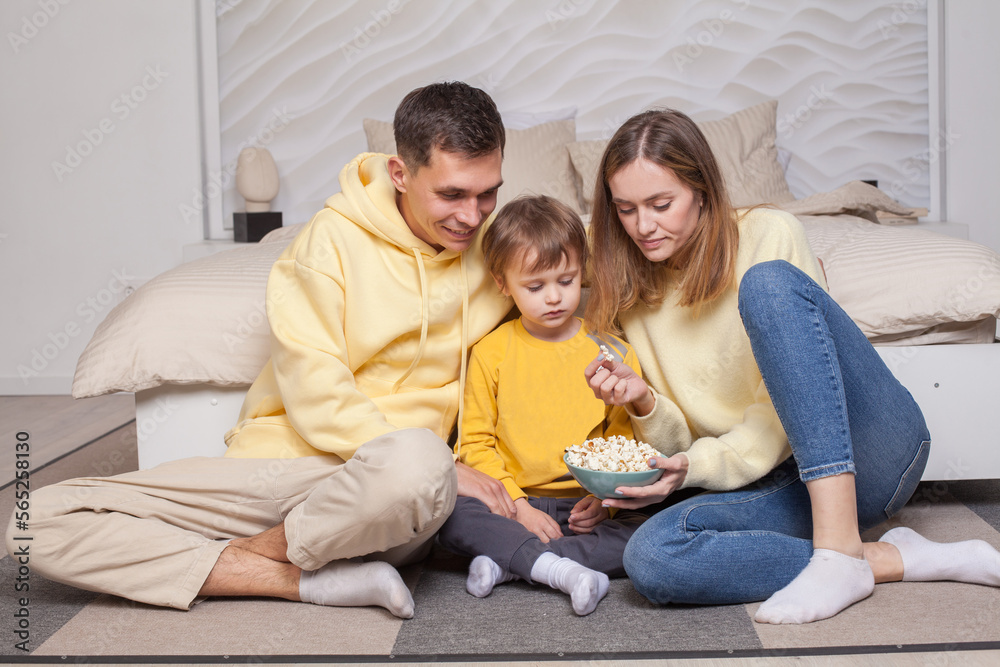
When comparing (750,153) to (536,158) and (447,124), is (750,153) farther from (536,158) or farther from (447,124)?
(447,124)

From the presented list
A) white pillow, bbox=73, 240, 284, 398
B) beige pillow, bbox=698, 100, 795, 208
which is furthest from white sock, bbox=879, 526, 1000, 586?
beige pillow, bbox=698, 100, 795, 208

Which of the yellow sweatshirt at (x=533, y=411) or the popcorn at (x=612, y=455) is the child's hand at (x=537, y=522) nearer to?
the yellow sweatshirt at (x=533, y=411)

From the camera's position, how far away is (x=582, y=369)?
1.54 m

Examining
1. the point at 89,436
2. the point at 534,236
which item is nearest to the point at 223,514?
the point at 534,236

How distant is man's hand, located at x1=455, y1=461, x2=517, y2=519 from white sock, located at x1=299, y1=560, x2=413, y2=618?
7.7 inches

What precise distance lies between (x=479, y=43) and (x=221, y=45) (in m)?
1.06

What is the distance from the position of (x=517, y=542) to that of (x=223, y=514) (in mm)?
498

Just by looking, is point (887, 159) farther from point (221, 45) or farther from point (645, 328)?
point (221, 45)

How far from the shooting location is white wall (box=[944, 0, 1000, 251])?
10.8 ft

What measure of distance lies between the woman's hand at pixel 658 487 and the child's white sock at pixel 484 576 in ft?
0.71

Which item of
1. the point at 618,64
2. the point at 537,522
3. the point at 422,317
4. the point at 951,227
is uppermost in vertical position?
the point at 618,64

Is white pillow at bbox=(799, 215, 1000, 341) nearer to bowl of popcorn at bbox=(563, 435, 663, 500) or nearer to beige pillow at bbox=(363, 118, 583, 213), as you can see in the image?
bowl of popcorn at bbox=(563, 435, 663, 500)

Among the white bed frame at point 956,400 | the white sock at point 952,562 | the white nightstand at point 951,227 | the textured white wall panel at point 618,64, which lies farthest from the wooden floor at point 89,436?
the white nightstand at point 951,227

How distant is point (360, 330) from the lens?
59.0 inches
